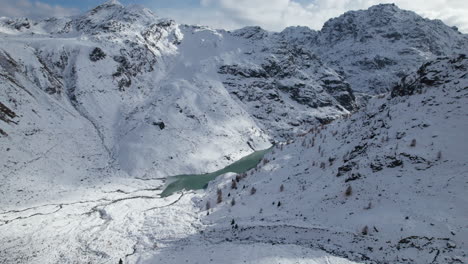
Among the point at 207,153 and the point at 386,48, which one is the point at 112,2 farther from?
the point at 386,48

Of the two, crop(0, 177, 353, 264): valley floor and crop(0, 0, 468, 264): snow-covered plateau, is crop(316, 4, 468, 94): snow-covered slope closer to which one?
crop(0, 0, 468, 264): snow-covered plateau

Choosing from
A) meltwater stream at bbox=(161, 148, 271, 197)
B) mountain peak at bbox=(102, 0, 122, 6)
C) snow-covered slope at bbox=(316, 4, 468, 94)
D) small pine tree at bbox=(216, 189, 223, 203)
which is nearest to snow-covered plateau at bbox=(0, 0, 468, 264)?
small pine tree at bbox=(216, 189, 223, 203)

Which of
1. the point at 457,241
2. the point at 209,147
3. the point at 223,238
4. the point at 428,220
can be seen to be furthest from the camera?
the point at 209,147

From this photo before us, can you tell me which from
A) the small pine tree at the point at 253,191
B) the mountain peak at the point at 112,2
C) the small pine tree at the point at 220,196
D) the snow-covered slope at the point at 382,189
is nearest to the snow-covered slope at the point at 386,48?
the mountain peak at the point at 112,2

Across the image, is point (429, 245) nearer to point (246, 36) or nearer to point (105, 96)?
point (105, 96)

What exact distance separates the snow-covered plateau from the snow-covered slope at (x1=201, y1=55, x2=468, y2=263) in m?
0.06

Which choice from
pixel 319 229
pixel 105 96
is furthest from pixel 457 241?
pixel 105 96

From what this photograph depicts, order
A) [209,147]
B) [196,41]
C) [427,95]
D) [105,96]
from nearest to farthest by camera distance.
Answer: [427,95], [209,147], [105,96], [196,41]

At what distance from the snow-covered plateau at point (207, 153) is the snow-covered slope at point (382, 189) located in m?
0.06

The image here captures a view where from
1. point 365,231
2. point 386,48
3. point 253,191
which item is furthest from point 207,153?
point 386,48

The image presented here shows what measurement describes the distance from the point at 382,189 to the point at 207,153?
32805mm

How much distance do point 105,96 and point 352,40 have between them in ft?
593

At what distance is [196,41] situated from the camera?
271ft

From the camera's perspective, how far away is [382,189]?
12.1 m
